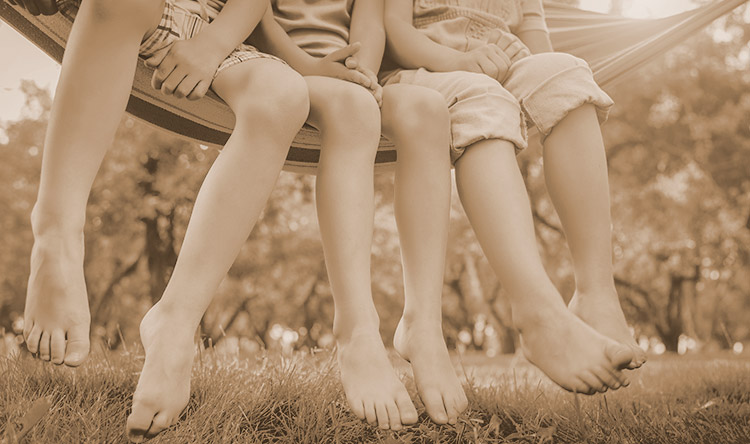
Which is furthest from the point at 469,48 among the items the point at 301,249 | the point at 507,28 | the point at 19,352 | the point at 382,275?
the point at 382,275

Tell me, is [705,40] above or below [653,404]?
below

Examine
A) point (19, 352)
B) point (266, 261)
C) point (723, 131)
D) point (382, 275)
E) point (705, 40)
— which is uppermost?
point (19, 352)

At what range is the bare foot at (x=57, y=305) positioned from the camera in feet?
4.01

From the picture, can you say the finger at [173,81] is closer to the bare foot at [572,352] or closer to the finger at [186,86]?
the finger at [186,86]

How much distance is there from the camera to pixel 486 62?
1817 millimetres

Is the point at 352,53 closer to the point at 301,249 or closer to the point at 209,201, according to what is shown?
the point at 209,201

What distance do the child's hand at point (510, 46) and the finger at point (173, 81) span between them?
978 mm

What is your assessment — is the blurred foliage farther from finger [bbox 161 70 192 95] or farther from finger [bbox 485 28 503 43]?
finger [bbox 161 70 192 95]

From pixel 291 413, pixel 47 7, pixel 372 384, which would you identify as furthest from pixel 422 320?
pixel 47 7

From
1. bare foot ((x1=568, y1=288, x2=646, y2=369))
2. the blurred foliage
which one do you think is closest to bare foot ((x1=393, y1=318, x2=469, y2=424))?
bare foot ((x1=568, y1=288, x2=646, y2=369))

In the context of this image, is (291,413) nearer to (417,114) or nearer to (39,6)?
(417,114)

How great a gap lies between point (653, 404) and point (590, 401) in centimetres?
25

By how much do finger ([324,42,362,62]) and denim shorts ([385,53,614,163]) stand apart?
266 mm

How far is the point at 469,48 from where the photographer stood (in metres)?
1.98
